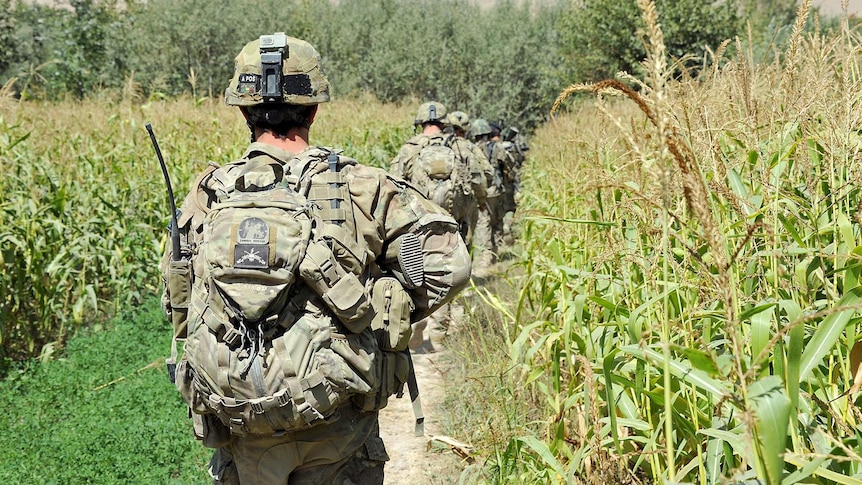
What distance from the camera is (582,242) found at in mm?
4496

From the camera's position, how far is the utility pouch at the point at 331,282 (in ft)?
7.48

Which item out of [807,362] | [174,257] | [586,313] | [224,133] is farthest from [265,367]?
[224,133]

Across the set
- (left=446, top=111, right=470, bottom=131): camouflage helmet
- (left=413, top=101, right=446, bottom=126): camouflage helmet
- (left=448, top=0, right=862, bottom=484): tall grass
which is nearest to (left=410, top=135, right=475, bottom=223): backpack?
(left=413, top=101, right=446, bottom=126): camouflage helmet

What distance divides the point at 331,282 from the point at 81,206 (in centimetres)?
549

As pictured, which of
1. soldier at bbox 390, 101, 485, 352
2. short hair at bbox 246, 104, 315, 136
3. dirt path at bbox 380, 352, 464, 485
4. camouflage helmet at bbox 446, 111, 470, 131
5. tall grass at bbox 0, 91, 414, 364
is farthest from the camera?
camouflage helmet at bbox 446, 111, 470, 131

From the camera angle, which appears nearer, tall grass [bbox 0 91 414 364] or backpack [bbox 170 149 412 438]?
backpack [bbox 170 149 412 438]

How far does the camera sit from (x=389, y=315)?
2578mm

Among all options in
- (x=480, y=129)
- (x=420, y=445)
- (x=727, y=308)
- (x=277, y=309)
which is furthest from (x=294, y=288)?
(x=480, y=129)

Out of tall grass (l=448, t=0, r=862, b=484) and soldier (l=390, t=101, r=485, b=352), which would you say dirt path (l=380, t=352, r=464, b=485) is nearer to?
tall grass (l=448, t=0, r=862, b=484)

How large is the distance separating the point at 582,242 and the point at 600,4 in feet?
76.5

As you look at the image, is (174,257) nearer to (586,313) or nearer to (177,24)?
(586,313)

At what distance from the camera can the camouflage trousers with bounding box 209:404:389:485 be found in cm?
252

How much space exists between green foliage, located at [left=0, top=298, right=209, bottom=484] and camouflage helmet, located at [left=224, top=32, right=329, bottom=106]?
8.39 feet

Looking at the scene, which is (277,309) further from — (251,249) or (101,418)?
(101,418)
